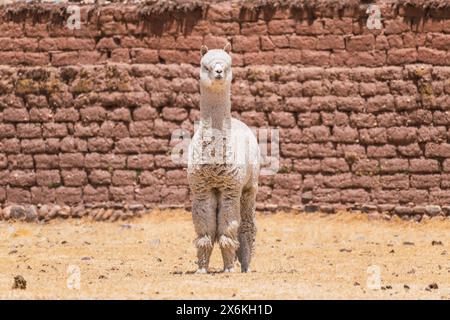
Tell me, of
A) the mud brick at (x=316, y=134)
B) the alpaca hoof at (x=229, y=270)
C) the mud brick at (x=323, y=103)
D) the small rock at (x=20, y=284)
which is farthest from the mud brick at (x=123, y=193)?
the small rock at (x=20, y=284)

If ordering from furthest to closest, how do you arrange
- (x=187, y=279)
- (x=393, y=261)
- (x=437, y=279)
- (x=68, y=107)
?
(x=68, y=107) → (x=393, y=261) → (x=437, y=279) → (x=187, y=279)

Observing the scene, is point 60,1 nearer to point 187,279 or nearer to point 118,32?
point 118,32

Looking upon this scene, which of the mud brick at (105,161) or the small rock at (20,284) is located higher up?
the mud brick at (105,161)

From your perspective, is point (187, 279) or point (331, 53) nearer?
point (187, 279)

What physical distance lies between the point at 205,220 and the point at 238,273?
77cm

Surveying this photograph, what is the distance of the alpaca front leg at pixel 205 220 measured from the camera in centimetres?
1421

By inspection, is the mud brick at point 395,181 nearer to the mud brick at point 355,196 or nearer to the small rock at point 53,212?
the mud brick at point 355,196

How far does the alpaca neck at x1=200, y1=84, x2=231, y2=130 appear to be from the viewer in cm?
1432

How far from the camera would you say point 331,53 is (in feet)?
67.1

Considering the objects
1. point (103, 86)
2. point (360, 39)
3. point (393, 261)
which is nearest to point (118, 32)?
point (103, 86)

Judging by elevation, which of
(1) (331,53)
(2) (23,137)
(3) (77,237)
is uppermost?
(1) (331,53)

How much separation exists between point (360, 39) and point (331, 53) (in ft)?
1.54

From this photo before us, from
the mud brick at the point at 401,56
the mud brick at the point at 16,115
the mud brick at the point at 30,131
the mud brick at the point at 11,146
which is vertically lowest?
the mud brick at the point at 11,146

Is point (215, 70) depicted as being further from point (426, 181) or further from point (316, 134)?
point (426, 181)
